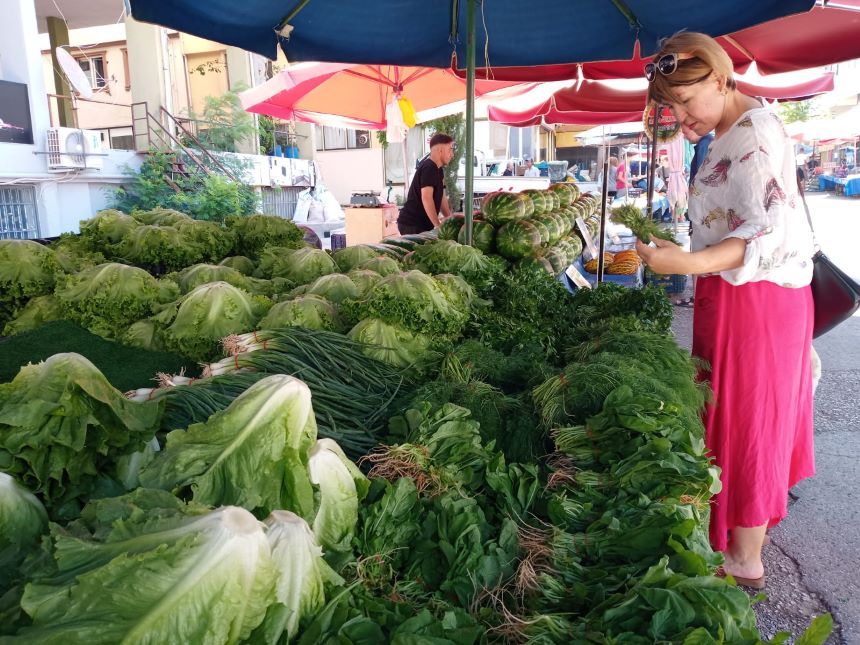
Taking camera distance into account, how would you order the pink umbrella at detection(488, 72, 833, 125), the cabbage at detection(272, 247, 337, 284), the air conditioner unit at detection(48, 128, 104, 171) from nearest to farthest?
1. the cabbage at detection(272, 247, 337, 284)
2. the pink umbrella at detection(488, 72, 833, 125)
3. the air conditioner unit at detection(48, 128, 104, 171)

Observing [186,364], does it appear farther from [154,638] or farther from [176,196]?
[176,196]

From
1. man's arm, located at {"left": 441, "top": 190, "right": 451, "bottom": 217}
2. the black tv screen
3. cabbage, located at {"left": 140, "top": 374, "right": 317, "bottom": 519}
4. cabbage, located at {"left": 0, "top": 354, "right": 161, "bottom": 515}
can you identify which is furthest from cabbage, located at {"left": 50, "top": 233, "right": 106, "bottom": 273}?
the black tv screen

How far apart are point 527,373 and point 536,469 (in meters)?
0.80

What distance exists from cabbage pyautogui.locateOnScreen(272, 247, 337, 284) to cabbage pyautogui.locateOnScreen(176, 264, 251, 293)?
0.36 meters

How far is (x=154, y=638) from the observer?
3.23 ft

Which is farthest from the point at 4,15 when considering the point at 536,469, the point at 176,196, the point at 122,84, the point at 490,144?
the point at 490,144

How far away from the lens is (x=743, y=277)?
101 inches

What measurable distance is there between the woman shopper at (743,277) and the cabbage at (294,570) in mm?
1943

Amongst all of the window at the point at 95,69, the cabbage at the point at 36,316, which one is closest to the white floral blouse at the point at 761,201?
the cabbage at the point at 36,316

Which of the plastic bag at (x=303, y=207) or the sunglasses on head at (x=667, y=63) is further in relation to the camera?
the plastic bag at (x=303, y=207)

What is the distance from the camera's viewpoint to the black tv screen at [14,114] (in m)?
10.9

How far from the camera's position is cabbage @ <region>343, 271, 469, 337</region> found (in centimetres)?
270

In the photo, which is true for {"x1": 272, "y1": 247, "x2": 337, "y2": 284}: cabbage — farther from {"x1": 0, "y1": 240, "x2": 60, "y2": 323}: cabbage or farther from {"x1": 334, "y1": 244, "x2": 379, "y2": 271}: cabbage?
{"x1": 0, "y1": 240, "x2": 60, "y2": 323}: cabbage

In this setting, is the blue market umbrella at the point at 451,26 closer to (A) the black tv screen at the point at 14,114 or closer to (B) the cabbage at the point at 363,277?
(B) the cabbage at the point at 363,277
